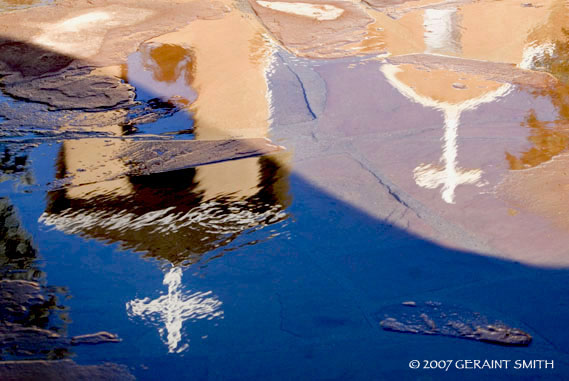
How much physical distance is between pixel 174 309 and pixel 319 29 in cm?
298

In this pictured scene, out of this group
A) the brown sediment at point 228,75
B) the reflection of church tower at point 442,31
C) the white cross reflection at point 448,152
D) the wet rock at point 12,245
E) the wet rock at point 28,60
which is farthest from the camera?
the reflection of church tower at point 442,31

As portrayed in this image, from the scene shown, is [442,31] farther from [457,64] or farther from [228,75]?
[228,75]

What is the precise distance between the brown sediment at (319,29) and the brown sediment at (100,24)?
1.77 feet

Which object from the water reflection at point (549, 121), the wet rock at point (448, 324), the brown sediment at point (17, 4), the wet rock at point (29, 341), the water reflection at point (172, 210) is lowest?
the wet rock at point (29, 341)

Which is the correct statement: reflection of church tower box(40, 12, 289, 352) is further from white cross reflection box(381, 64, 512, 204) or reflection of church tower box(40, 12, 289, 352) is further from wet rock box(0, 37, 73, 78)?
wet rock box(0, 37, 73, 78)

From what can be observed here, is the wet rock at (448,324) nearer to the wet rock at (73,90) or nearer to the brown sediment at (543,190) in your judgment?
the brown sediment at (543,190)

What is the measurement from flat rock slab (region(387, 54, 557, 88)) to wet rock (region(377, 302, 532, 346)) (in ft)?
6.46

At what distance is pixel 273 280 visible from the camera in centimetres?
181

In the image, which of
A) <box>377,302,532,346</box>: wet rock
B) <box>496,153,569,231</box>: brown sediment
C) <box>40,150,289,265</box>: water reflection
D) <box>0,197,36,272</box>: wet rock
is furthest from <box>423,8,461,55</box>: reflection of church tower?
<box>0,197,36,272</box>: wet rock

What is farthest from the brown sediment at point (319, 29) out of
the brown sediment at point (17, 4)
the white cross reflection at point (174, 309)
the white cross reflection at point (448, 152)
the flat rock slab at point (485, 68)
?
the white cross reflection at point (174, 309)

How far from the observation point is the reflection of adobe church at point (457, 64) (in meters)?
2.39

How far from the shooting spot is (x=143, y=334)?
1.62m

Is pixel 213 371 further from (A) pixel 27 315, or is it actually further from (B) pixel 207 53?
(B) pixel 207 53

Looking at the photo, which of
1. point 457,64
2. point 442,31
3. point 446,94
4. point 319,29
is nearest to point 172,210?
point 446,94
